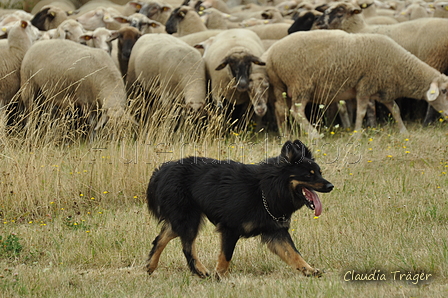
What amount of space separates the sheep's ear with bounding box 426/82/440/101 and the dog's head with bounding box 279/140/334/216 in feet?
20.8

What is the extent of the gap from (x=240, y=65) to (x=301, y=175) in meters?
6.15

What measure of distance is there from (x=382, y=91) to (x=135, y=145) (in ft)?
14.4

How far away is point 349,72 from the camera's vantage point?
10156mm

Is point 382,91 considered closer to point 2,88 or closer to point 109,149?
point 109,149

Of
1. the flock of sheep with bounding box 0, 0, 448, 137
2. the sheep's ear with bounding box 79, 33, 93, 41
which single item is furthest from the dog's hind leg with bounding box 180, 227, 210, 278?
the sheep's ear with bounding box 79, 33, 93, 41

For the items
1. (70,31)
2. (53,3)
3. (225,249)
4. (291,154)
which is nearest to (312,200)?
(291,154)

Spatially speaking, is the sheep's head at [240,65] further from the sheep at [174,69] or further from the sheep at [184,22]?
the sheep at [184,22]

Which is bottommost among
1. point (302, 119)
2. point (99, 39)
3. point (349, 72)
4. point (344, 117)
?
point (344, 117)

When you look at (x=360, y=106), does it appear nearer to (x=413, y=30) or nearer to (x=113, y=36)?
(x=413, y=30)

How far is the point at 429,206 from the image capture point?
6.34 meters

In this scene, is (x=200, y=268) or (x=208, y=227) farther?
(x=208, y=227)

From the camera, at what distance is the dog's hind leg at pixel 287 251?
14.7 feet

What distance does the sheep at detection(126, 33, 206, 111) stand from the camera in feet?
34.7

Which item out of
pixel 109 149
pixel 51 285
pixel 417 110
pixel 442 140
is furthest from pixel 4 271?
pixel 417 110
